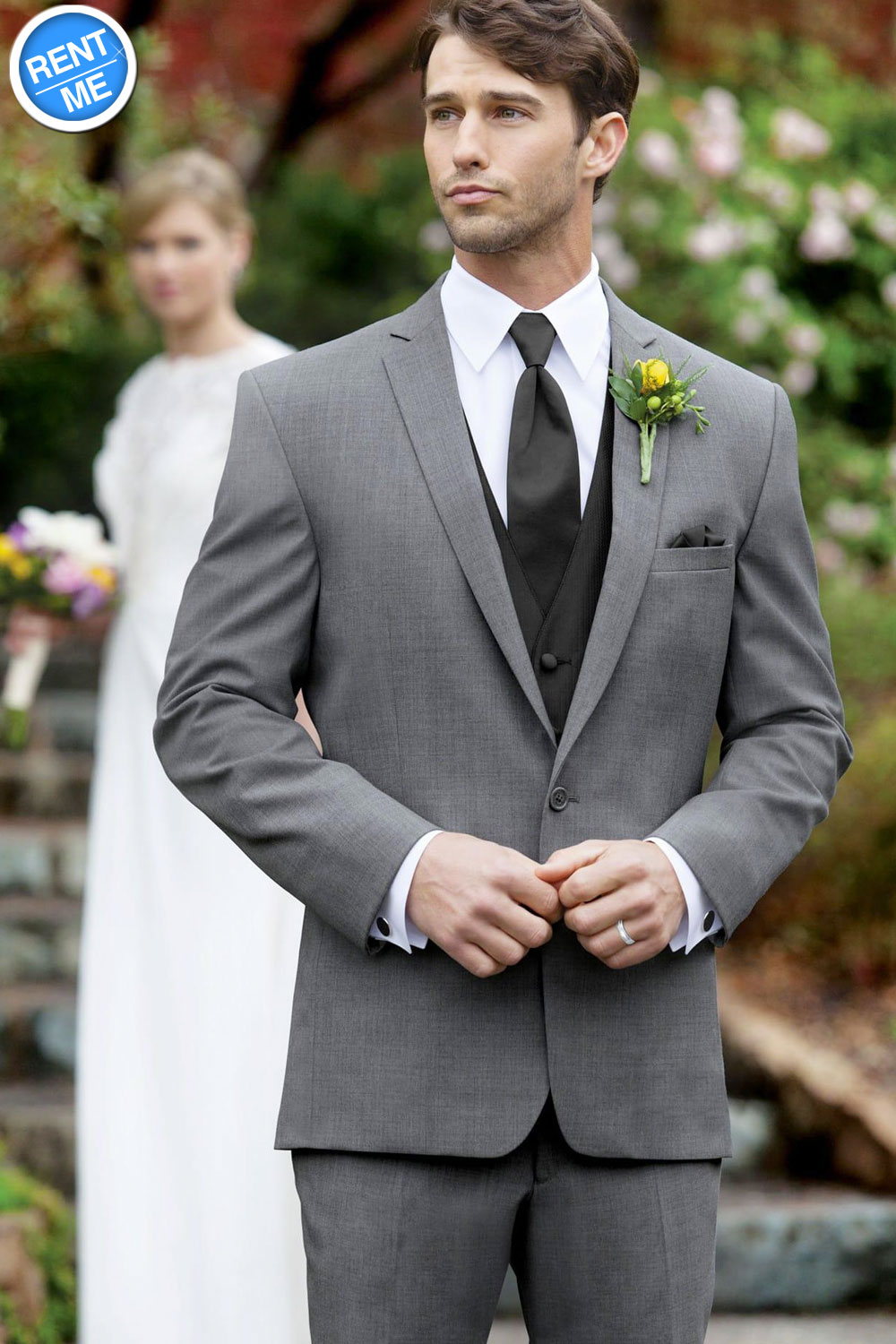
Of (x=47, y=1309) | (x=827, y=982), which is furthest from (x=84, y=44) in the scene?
(x=827, y=982)

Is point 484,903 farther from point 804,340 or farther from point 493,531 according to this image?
point 804,340

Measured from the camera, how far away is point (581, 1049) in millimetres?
2158

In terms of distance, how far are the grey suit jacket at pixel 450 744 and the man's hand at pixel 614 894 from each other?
83mm

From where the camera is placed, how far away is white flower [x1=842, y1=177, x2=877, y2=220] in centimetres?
763

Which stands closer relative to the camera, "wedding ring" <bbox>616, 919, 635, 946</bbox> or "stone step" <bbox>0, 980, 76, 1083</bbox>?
"wedding ring" <bbox>616, 919, 635, 946</bbox>

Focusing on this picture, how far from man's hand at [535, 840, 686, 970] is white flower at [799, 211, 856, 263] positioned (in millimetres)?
6024

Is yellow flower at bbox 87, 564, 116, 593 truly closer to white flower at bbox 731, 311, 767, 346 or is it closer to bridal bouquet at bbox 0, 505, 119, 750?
bridal bouquet at bbox 0, 505, 119, 750

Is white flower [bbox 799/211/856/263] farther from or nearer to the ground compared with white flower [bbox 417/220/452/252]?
nearer to the ground

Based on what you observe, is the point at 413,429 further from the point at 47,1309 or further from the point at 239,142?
the point at 239,142

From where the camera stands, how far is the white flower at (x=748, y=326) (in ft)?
24.4

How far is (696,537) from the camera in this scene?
7.27ft

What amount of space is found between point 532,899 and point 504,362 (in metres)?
0.73

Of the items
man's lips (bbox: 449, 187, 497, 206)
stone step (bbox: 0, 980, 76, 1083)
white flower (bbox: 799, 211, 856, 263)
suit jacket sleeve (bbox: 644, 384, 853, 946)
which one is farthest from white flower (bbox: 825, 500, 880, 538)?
man's lips (bbox: 449, 187, 497, 206)

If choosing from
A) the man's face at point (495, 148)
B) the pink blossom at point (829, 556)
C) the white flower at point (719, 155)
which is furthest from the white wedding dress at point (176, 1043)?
the white flower at point (719, 155)
